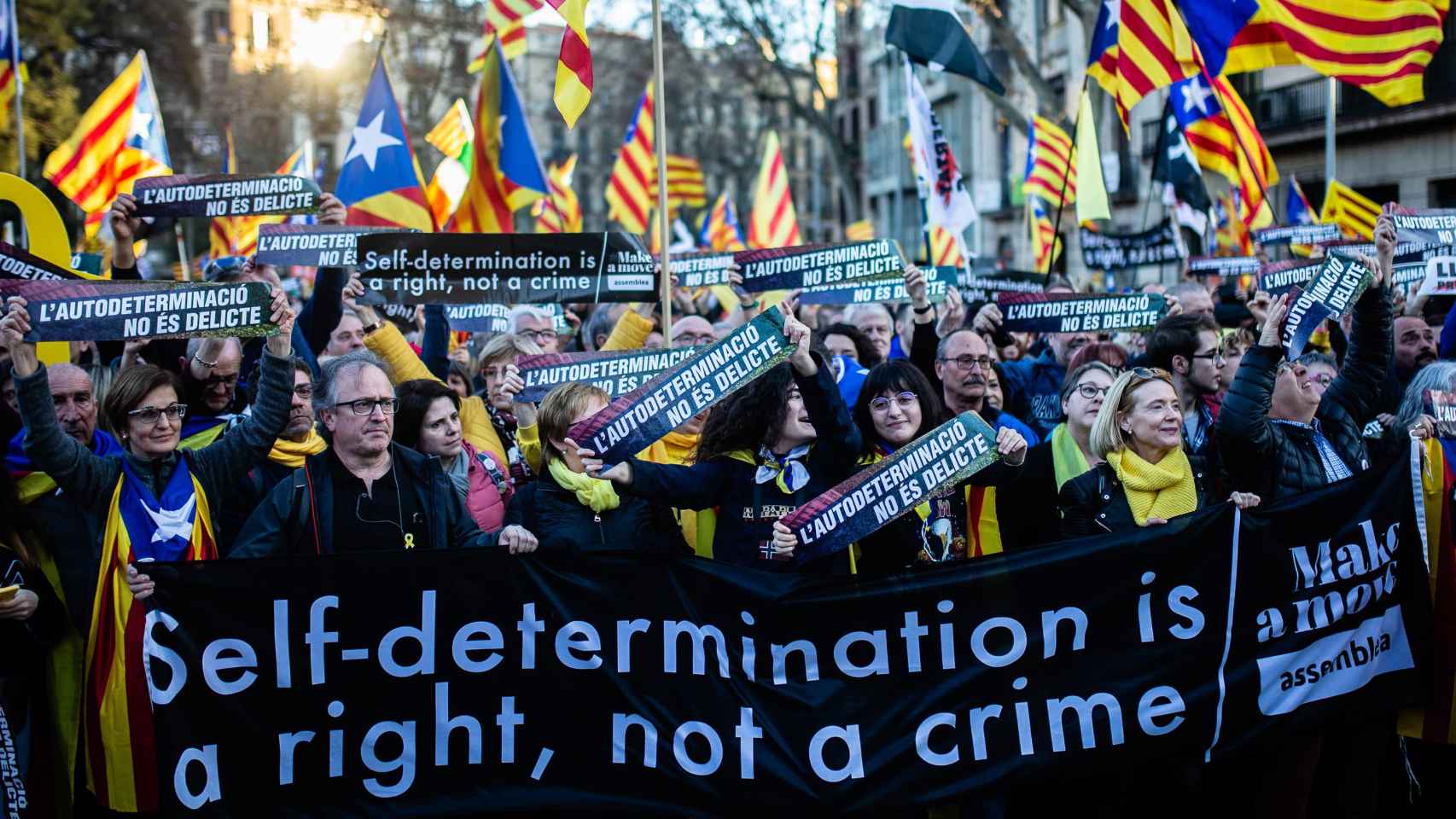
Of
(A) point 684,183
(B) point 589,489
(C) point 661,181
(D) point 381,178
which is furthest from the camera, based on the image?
Answer: (A) point 684,183

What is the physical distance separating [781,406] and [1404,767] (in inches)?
93.5

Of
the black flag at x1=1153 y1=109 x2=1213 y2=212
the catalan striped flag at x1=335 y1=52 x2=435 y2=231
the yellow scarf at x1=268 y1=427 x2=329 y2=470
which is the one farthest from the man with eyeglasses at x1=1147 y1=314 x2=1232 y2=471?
the black flag at x1=1153 y1=109 x2=1213 y2=212

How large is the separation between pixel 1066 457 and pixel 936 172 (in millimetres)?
5650

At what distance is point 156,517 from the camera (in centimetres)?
395

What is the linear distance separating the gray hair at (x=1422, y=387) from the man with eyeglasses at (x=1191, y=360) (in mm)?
656

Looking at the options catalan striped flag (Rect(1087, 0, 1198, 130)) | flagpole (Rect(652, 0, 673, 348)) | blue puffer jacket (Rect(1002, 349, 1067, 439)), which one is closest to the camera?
flagpole (Rect(652, 0, 673, 348))

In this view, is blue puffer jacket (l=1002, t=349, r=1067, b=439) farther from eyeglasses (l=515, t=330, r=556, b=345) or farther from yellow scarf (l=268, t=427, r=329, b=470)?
yellow scarf (l=268, t=427, r=329, b=470)

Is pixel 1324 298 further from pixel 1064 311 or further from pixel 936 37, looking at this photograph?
pixel 936 37

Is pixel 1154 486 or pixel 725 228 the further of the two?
pixel 725 228

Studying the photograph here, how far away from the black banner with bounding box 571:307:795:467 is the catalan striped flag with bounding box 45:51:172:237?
6708 mm

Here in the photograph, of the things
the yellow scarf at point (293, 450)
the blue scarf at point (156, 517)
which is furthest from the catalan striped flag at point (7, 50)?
the blue scarf at point (156, 517)

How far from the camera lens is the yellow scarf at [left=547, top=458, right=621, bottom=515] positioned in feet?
14.3

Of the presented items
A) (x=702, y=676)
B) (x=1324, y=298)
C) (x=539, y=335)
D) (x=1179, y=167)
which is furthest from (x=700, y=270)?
(x=1179, y=167)

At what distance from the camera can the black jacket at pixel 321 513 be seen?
4027 mm
